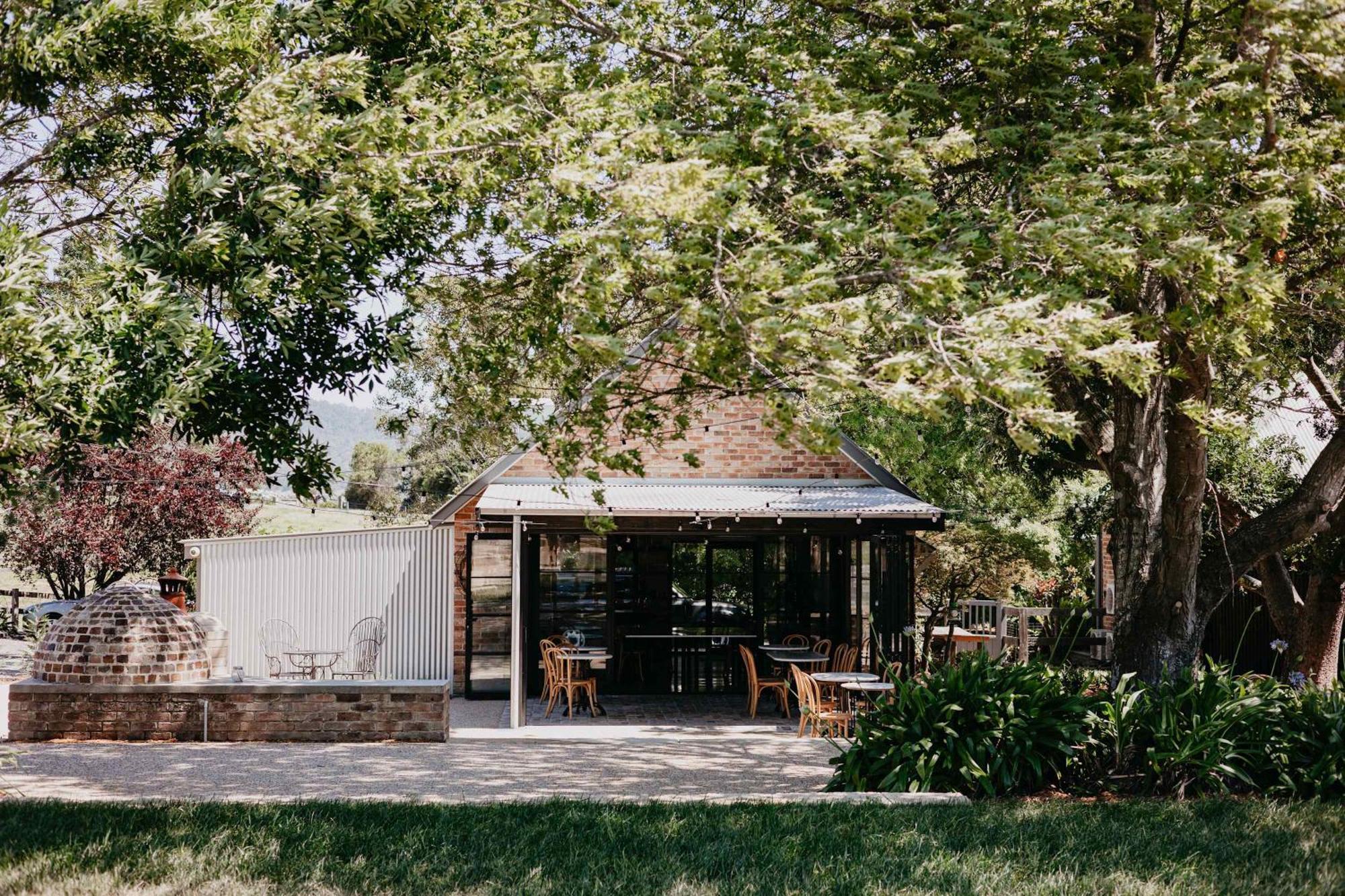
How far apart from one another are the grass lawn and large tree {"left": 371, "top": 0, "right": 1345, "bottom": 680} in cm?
239

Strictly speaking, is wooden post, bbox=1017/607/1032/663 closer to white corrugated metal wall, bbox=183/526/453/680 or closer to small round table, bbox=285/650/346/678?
white corrugated metal wall, bbox=183/526/453/680

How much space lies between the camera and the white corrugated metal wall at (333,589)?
17.1 m

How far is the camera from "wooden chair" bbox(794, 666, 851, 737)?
1192 centimetres

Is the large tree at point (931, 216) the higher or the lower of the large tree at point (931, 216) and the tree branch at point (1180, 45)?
the lower

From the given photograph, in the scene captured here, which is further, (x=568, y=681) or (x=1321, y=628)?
(x=1321, y=628)

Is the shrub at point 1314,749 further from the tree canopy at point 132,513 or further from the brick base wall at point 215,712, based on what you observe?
the tree canopy at point 132,513

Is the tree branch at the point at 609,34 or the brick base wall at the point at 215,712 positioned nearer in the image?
the tree branch at the point at 609,34

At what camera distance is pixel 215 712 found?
12.1 meters

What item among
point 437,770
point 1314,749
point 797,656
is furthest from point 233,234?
point 797,656

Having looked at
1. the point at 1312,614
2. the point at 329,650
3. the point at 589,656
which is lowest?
the point at 329,650

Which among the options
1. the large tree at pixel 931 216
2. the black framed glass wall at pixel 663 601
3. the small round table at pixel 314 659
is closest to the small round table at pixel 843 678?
the large tree at pixel 931 216

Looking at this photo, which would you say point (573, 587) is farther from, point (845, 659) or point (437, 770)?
point (437, 770)

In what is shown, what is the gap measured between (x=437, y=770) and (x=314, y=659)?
22.1 feet

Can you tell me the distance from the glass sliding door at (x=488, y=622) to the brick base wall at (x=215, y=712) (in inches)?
182
